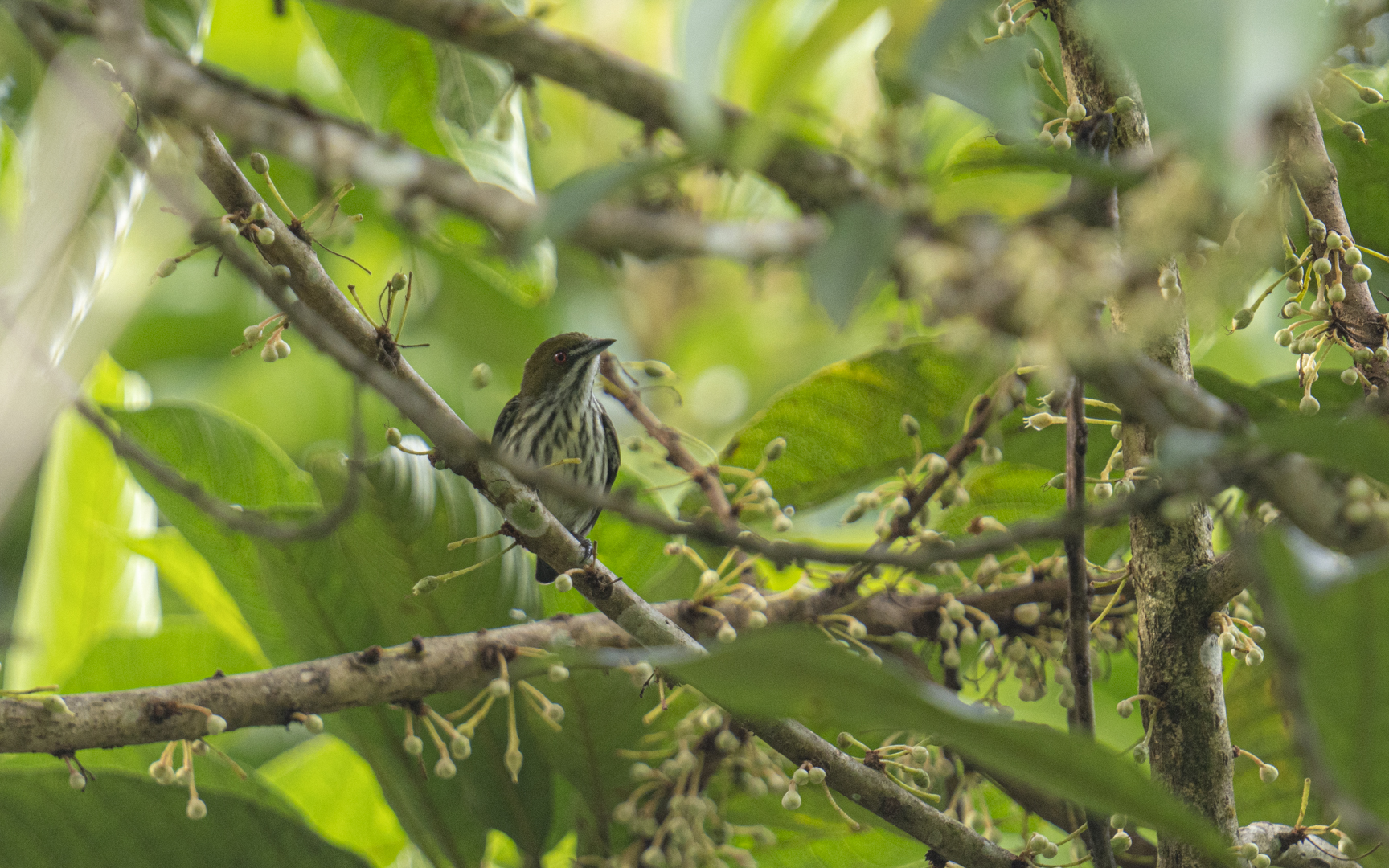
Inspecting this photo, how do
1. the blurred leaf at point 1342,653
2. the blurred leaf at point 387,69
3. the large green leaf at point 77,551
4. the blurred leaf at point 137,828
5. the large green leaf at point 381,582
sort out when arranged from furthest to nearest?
the large green leaf at point 77,551
the blurred leaf at point 387,69
the large green leaf at point 381,582
the blurred leaf at point 137,828
the blurred leaf at point 1342,653

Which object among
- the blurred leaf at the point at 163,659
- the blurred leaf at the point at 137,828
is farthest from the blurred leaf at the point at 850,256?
the blurred leaf at the point at 163,659

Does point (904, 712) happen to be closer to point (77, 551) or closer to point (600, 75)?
point (600, 75)

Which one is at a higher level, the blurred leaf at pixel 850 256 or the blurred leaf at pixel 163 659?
the blurred leaf at pixel 850 256

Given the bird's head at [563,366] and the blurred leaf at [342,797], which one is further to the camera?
the bird's head at [563,366]

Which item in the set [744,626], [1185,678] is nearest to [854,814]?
[744,626]

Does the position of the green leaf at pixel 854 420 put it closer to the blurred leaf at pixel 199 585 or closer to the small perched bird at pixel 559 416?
the small perched bird at pixel 559 416

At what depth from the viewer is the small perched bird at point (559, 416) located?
2.73 m

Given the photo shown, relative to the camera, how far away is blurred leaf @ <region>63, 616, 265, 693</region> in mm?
2250

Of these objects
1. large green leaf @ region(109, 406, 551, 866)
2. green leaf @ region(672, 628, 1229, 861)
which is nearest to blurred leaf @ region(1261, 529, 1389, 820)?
green leaf @ region(672, 628, 1229, 861)

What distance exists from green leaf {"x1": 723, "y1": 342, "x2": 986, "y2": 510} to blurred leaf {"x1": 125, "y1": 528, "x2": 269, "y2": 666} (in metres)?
1.11

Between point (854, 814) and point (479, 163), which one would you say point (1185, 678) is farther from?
point (479, 163)

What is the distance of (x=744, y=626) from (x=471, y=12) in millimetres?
1076

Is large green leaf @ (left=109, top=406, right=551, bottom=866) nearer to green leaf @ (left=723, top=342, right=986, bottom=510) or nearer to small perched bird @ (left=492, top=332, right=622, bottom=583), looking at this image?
green leaf @ (left=723, top=342, right=986, bottom=510)

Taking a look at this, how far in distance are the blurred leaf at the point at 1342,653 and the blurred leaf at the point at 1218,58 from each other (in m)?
0.37
